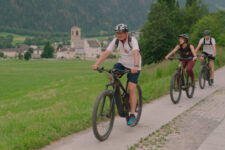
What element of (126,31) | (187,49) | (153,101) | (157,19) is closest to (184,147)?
(126,31)

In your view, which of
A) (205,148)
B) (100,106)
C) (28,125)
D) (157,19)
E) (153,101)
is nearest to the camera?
(205,148)

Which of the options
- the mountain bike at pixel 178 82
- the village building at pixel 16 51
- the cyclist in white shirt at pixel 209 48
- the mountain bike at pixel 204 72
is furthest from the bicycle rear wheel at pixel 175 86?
the village building at pixel 16 51

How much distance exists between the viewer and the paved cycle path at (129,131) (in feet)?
14.6

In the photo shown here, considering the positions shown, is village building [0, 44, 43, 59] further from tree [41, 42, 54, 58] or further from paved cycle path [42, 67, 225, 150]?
paved cycle path [42, 67, 225, 150]

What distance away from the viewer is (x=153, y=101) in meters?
8.10

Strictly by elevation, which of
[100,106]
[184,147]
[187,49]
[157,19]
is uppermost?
[157,19]

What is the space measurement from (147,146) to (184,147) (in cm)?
56

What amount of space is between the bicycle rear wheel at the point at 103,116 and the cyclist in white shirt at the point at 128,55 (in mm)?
524

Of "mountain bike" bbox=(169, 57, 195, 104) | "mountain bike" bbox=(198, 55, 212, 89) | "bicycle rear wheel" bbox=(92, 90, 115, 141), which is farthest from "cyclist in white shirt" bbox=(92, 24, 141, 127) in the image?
"mountain bike" bbox=(198, 55, 212, 89)

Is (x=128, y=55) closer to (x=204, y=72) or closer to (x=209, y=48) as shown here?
(x=204, y=72)

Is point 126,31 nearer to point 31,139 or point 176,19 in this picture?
point 31,139

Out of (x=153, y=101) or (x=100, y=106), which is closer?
(x=100, y=106)

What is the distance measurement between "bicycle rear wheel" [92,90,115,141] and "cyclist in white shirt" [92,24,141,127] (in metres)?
0.52

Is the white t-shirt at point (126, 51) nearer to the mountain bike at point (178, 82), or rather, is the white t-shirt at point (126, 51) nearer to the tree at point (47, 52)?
the mountain bike at point (178, 82)
